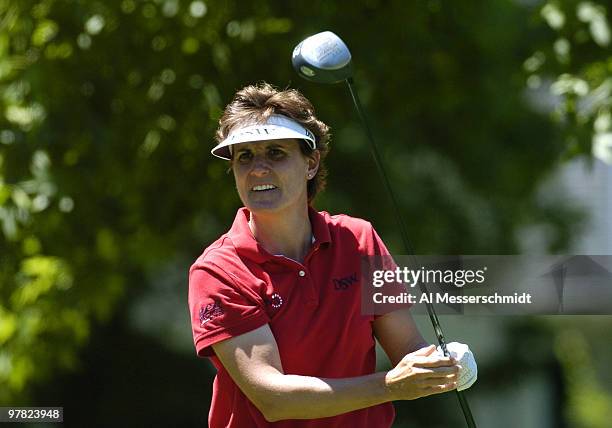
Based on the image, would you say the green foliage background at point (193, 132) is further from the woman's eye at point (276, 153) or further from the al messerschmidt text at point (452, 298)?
the woman's eye at point (276, 153)

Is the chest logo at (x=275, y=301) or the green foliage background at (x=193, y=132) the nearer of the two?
the chest logo at (x=275, y=301)

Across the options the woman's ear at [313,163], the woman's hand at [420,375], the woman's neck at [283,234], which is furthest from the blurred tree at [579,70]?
the woman's hand at [420,375]

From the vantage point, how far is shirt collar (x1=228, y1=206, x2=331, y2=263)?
2408 millimetres

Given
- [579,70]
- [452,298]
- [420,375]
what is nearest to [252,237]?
[420,375]

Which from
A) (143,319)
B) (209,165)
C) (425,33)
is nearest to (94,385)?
(143,319)

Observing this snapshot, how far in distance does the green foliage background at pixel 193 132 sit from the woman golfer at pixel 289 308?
6.90 ft

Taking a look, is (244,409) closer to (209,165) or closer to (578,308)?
(578,308)

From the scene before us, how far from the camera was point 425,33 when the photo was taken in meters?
4.84

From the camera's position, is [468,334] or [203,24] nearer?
[203,24]

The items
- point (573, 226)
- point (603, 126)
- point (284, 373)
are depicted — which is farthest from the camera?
point (573, 226)

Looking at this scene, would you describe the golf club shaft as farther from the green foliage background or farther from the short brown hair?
the green foliage background

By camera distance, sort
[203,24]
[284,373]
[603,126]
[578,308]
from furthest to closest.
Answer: [203,24] → [603,126] → [578,308] → [284,373]

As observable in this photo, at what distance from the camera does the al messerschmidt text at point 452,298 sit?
96.9 inches

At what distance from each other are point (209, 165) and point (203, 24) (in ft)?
1.85
